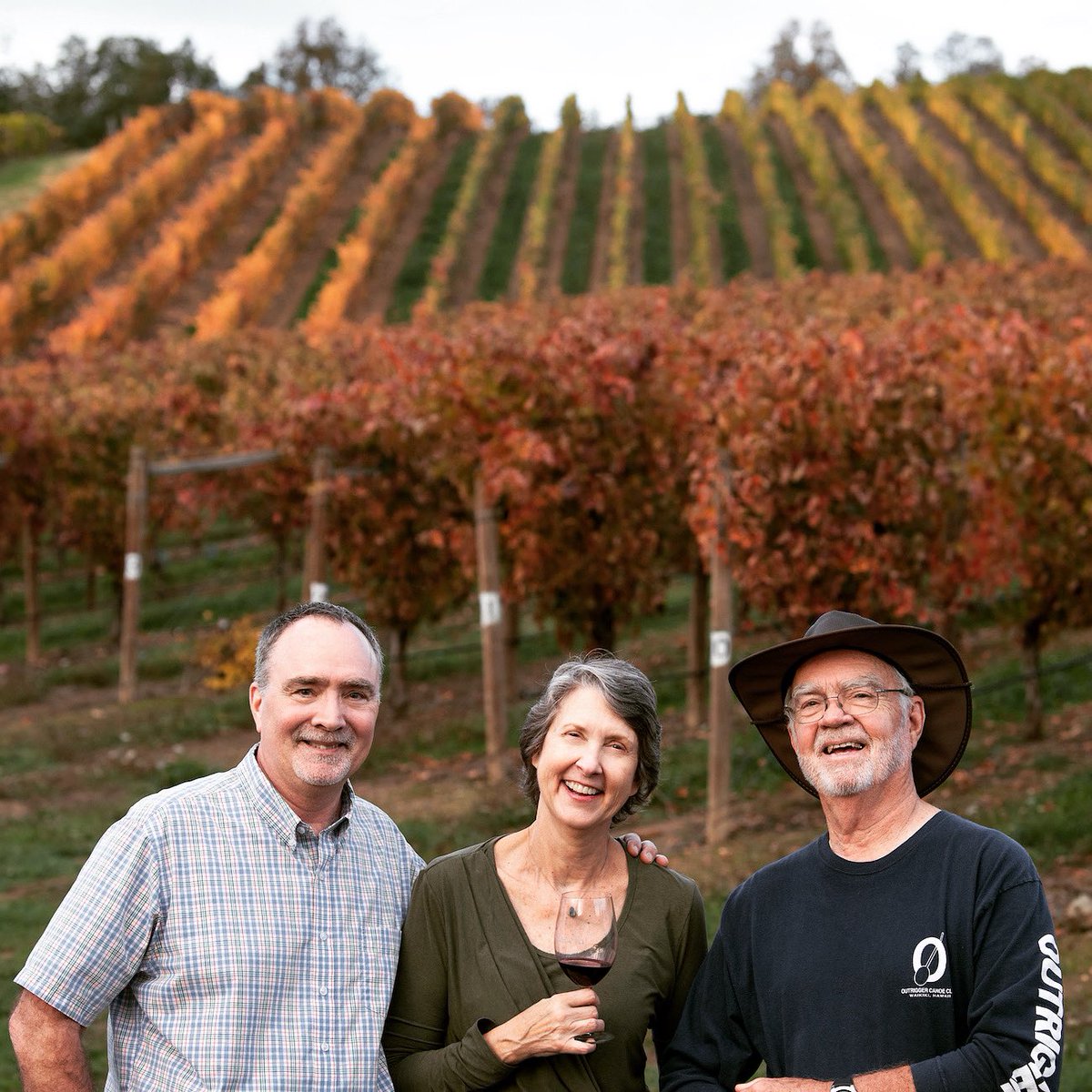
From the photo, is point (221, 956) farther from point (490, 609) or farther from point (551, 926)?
point (490, 609)

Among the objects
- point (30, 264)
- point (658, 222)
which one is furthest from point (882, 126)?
point (30, 264)

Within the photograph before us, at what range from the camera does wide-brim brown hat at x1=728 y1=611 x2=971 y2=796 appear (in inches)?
114

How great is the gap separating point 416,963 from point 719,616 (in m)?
6.13

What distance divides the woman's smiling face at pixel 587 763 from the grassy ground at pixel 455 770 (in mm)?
3429

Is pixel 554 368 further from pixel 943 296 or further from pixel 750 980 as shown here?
pixel 943 296

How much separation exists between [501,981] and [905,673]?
1.06 m

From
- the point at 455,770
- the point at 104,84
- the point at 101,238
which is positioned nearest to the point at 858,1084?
the point at 455,770

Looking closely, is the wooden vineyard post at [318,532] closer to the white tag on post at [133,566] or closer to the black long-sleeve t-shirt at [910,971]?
the white tag on post at [133,566]

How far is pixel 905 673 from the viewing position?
2.96 meters

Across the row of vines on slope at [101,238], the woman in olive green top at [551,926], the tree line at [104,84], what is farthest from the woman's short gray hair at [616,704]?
the tree line at [104,84]

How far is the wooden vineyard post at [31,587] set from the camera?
17.0m

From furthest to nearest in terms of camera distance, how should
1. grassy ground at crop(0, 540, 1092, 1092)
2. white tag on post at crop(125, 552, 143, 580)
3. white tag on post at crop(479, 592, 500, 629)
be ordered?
white tag on post at crop(125, 552, 143, 580), white tag on post at crop(479, 592, 500, 629), grassy ground at crop(0, 540, 1092, 1092)

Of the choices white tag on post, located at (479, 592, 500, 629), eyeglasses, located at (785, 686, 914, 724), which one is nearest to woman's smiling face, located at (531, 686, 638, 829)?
eyeglasses, located at (785, 686, 914, 724)

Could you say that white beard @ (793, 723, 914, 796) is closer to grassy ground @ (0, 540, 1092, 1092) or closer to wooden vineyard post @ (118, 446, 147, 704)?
grassy ground @ (0, 540, 1092, 1092)
